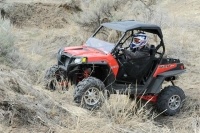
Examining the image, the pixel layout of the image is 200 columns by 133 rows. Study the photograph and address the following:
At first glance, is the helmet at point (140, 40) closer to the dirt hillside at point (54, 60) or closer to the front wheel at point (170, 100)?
the front wheel at point (170, 100)

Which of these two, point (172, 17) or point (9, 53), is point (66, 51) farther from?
point (172, 17)

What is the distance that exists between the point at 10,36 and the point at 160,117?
3.85m

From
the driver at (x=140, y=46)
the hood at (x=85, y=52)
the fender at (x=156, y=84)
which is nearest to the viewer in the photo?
the hood at (x=85, y=52)

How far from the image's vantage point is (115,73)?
762cm

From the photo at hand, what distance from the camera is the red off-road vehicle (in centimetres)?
707

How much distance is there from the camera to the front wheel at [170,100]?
26.6ft

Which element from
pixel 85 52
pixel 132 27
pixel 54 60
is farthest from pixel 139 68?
pixel 54 60

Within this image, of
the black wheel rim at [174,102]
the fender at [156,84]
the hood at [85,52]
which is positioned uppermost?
the hood at [85,52]

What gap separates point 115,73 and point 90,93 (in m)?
0.80

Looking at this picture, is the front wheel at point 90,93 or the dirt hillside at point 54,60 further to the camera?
the front wheel at point 90,93

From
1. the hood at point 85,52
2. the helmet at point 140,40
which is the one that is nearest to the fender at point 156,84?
the helmet at point 140,40

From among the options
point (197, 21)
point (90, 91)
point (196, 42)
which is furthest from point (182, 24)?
point (90, 91)

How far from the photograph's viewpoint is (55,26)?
651 inches

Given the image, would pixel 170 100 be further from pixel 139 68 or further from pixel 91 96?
pixel 91 96
